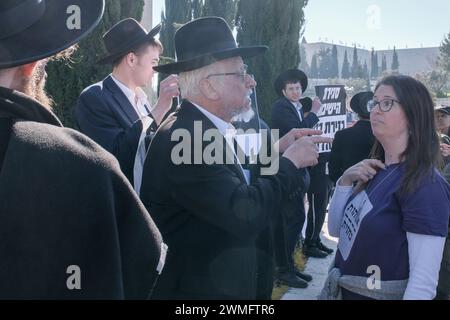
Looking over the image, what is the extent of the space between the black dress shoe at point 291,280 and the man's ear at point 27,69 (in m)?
4.48

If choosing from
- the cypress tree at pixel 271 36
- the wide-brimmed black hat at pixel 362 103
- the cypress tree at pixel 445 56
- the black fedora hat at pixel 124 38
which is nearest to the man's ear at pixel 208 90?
the black fedora hat at pixel 124 38

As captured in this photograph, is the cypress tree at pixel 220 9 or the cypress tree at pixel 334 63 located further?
the cypress tree at pixel 334 63

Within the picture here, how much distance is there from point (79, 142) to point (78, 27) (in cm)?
40

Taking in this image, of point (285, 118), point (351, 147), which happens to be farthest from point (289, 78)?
point (351, 147)

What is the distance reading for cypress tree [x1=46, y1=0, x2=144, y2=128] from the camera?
555 centimetres

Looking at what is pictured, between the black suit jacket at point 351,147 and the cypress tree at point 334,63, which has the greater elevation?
the cypress tree at point 334,63

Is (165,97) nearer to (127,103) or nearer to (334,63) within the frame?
(127,103)

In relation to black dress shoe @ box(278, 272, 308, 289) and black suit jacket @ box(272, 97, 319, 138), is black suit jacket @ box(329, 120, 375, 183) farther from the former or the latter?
black dress shoe @ box(278, 272, 308, 289)

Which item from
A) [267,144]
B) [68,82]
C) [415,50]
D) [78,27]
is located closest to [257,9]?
[68,82]

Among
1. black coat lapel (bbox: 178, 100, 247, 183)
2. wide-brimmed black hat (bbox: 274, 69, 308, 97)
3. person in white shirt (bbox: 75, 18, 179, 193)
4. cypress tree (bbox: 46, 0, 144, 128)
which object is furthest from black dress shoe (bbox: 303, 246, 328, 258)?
black coat lapel (bbox: 178, 100, 247, 183)

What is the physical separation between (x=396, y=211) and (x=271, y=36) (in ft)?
27.9

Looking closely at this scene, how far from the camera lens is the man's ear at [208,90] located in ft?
7.57

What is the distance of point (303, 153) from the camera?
7.12ft

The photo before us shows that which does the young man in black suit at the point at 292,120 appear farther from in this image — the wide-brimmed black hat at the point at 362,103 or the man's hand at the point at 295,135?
the man's hand at the point at 295,135
